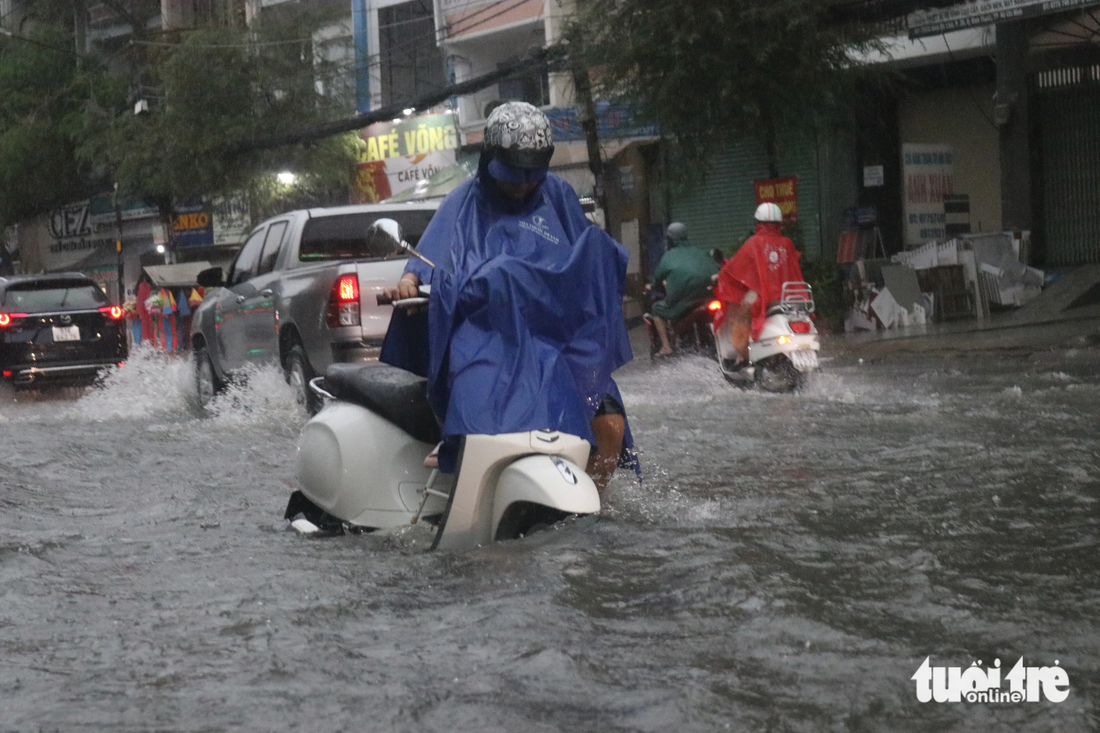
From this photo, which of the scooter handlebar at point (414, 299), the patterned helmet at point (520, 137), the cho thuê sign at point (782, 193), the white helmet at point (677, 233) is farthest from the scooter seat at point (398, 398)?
the cho thuê sign at point (782, 193)

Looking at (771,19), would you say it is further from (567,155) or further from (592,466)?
(592,466)

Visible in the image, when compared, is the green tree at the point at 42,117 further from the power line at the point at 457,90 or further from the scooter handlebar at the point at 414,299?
the scooter handlebar at the point at 414,299

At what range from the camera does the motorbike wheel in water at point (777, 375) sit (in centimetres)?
1068

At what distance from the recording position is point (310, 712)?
301 cm

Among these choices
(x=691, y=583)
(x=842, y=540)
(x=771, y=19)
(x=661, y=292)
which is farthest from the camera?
(x=771, y=19)

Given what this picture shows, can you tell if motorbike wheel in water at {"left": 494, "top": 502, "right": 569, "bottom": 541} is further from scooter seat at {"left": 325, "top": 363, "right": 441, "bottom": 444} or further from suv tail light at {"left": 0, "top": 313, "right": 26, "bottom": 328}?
suv tail light at {"left": 0, "top": 313, "right": 26, "bottom": 328}

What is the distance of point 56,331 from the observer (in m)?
16.1

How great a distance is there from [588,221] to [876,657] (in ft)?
7.11

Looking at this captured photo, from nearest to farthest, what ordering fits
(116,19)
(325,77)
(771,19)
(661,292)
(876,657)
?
(876,657) → (661,292) → (771,19) → (325,77) → (116,19)

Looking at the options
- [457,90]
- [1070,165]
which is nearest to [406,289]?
[457,90]

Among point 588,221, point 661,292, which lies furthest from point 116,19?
point 588,221

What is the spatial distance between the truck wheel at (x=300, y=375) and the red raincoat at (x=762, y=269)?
10.9 feet

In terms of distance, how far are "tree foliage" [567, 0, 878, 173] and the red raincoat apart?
715 cm

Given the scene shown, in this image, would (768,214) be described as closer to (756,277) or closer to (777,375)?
(756,277)
